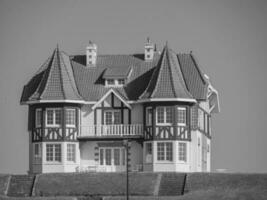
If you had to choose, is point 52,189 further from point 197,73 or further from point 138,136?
point 197,73

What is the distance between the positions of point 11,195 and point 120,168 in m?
9.51

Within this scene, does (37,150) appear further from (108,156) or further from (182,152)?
(182,152)

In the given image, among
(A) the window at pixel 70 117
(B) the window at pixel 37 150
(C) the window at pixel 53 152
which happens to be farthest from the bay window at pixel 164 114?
(B) the window at pixel 37 150

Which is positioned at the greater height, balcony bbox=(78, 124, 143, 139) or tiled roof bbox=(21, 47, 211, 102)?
tiled roof bbox=(21, 47, 211, 102)

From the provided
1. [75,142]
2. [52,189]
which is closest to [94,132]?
[75,142]

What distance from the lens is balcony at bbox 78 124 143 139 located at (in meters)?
98.6

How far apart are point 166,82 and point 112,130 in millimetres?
5449

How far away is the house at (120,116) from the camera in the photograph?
96.9m

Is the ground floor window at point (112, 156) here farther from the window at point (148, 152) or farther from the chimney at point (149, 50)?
the chimney at point (149, 50)

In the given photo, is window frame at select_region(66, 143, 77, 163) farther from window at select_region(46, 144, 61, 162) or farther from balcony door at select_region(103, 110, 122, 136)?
balcony door at select_region(103, 110, 122, 136)

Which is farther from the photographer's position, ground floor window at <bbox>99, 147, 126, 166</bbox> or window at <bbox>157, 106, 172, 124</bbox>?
ground floor window at <bbox>99, 147, 126, 166</bbox>

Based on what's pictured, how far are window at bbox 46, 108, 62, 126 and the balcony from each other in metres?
2.11

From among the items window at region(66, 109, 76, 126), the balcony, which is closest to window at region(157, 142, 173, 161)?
the balcony

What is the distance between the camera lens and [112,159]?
99.2 meters
